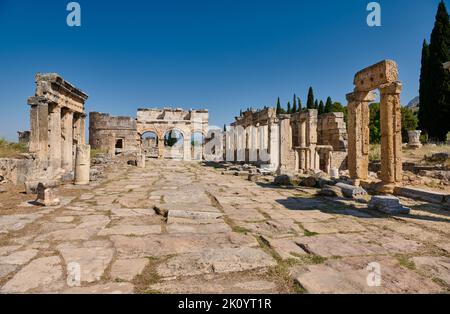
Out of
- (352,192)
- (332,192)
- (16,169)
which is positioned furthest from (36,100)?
(352,192)

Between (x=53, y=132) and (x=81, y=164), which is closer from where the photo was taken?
(x=81, y=164)

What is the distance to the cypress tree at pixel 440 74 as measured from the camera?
2673 cm

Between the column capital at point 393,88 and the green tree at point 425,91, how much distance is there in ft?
89.8

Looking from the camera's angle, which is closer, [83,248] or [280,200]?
[83,248]

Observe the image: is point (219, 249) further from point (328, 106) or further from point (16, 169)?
point (328, 106)

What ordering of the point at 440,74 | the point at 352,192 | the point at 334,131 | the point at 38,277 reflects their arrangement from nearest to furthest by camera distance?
1. the point at 38,277
2. the point at 352,192
3. the point at 334,131
4. the point at 440,74

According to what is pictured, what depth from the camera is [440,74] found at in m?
27.1

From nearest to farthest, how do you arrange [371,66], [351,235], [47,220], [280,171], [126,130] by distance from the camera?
[351,235] < [47,220] < [371,66] < [280,171] < [126,130]

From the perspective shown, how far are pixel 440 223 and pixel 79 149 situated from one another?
29.6ft

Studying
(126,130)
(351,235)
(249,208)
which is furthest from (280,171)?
(126,130)

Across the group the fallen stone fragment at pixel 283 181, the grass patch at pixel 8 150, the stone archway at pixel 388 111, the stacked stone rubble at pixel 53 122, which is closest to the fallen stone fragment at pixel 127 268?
the stacked stone rubble at pixel 53 122

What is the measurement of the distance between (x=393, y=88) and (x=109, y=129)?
97.8 ft

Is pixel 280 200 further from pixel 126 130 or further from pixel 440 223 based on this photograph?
pixel 126 130

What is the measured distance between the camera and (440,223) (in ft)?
14.1
